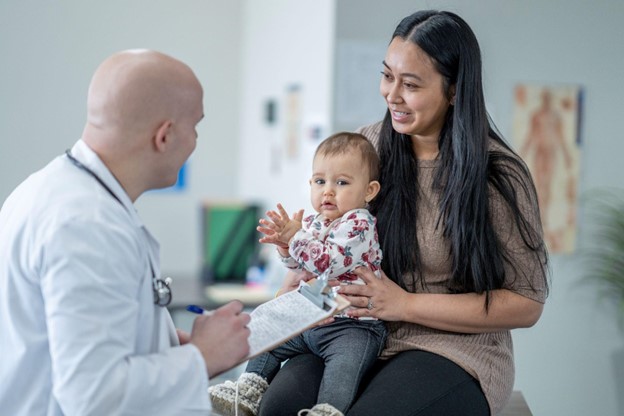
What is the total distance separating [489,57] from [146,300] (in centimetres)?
272

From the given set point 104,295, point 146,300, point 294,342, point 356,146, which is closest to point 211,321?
point 146,300

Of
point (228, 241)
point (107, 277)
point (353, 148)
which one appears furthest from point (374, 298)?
point (228, 241)

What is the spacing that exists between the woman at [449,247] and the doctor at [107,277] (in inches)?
19.2

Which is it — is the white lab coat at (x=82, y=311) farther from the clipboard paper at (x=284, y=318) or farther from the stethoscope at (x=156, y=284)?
the clipboard paper at (x=284, y=318)

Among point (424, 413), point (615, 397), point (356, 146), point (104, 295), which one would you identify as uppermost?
point (356, 146)

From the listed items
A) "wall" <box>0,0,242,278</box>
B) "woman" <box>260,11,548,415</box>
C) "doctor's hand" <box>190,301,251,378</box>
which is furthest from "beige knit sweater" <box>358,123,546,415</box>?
"wall" <box>0,0,242,278</box>

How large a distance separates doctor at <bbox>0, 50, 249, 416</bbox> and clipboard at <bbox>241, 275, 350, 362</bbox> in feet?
0.27

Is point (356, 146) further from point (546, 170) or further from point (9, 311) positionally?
point (546, 170)

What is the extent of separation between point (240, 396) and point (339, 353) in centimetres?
27

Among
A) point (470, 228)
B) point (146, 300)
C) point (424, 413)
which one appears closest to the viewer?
point (146, 300)

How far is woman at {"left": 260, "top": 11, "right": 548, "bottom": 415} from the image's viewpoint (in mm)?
2004

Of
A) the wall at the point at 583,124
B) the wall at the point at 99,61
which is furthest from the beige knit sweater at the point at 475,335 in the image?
the wall at the point at 99,61

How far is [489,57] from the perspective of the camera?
3.84m

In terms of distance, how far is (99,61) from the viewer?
5668 millimetres
